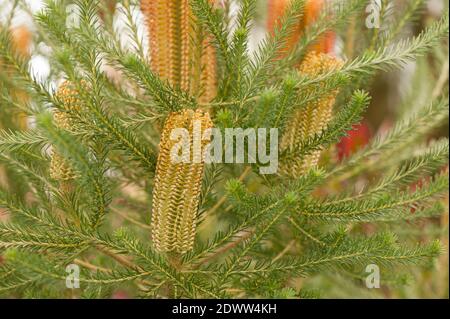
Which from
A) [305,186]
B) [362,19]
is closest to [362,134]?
[362,19]

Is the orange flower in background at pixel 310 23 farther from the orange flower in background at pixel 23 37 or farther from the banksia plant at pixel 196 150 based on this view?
the orange flower in background at pixel 23 37

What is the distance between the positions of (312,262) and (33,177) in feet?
1.30

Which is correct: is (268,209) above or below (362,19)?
below

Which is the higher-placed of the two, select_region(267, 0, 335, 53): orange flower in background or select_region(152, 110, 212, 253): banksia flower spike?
select_region(267, 0, 335, 53): orange flower in background

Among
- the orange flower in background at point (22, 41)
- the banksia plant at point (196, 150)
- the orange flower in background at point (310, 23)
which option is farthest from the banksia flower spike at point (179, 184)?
the orange flower in background at point (22, 41)

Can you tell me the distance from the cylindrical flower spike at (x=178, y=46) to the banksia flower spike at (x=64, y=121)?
13 cm

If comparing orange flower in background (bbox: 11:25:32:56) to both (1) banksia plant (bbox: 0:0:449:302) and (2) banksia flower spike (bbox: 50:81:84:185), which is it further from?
(2) banksia flower spike (bbox: 50:81:84:185)

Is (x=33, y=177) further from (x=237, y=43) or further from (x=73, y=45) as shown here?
(x=237, y=43)

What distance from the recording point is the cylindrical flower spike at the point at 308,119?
32.6 inches

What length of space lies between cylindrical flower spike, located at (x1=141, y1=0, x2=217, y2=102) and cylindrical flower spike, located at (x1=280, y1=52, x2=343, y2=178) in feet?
0.42

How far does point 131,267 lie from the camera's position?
78 cm

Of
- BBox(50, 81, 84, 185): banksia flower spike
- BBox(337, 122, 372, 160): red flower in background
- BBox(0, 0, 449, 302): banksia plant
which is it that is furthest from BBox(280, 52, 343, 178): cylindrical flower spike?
BBox(337, 122, 372, 160): red flower in background

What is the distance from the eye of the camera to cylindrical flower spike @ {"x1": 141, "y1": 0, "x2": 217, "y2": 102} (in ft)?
2.67

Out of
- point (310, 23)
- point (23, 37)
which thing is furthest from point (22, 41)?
point (310, 23)
